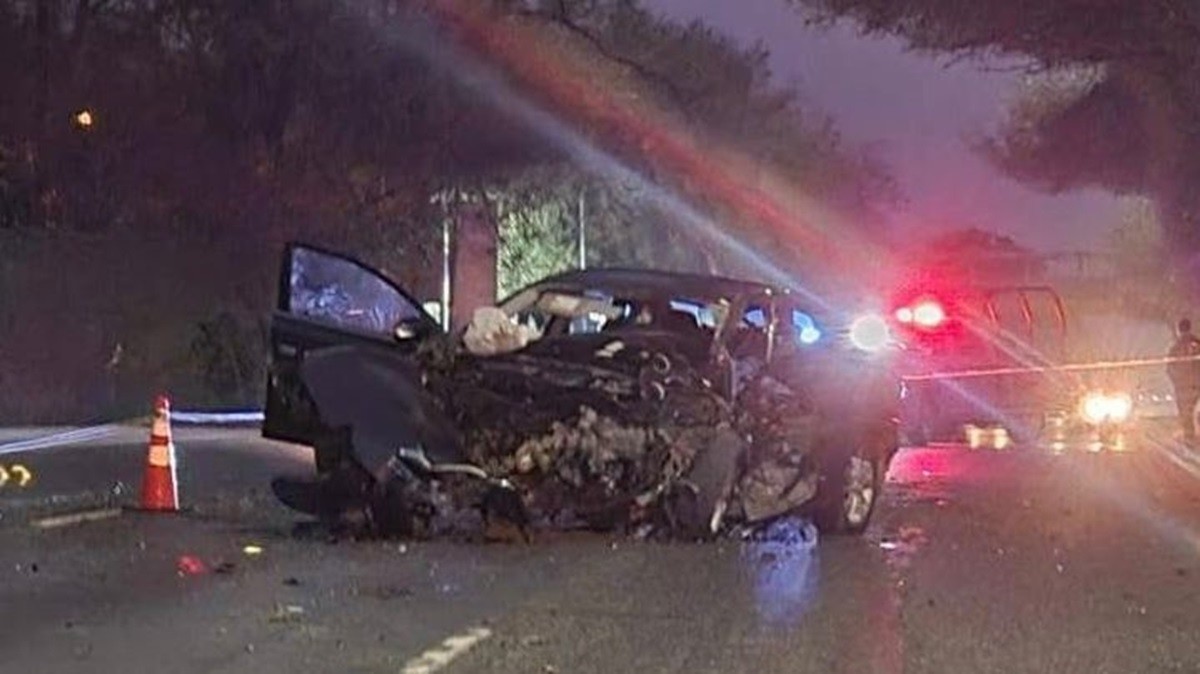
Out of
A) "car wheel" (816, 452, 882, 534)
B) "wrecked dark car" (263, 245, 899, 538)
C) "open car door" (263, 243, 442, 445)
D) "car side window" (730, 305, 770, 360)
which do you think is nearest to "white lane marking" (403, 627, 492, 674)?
"wrecked dark car" (263, 245, 899, 538)

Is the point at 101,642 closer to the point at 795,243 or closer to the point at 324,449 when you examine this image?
the point at 324,449

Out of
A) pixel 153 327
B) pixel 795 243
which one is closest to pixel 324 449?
pixel 153 327

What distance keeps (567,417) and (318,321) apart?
1.90 meters

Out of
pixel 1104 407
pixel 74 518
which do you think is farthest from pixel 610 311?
pixel 1104 407

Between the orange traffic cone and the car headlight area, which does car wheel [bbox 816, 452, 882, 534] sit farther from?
the car headlight area

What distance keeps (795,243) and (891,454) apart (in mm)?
35714

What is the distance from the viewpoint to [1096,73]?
27969 mm

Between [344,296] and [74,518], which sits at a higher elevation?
[344,296]

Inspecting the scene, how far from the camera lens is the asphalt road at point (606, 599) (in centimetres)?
796

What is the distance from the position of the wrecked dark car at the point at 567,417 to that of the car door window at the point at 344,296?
2 centimetres

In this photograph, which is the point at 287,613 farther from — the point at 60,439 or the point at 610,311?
the point at 60,439

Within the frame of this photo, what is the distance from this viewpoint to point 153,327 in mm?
27484

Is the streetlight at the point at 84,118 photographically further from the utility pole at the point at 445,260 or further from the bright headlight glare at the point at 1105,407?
the bright headlight glare at the point at 1105,407

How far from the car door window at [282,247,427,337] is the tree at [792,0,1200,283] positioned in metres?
10.5
